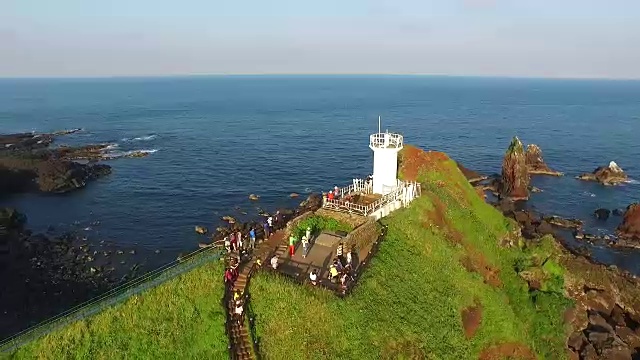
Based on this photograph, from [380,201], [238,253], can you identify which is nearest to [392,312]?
[238,253]

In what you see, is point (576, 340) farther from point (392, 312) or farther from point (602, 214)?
point (602, 214)

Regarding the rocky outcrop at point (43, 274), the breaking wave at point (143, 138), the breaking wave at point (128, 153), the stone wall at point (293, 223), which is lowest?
the rocky outcrop at point (43, 274)

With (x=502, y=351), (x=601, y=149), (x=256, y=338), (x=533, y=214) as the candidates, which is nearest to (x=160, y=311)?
(x=256, y=338)

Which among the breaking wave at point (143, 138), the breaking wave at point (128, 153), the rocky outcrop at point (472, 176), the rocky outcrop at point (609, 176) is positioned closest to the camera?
the rocky outcrop at point (472, 176)

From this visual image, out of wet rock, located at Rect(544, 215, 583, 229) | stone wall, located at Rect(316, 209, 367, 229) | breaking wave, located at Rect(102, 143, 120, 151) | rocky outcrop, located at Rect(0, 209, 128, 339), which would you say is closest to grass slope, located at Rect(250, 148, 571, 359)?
stone wall, located at Rect(316, 209, 367, 229)

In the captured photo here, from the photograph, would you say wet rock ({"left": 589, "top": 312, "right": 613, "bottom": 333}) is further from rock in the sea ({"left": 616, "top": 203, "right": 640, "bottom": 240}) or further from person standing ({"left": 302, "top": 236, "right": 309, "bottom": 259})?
rock in the sea ({"left": 616, "top": 203, "right": 640, "bottom": 240})

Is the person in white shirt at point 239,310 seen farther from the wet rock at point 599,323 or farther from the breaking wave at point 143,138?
the breaking wave at point 143,138

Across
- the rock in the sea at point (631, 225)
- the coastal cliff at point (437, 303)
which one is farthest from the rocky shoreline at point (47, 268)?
the rock in the sea at point (631, 225)

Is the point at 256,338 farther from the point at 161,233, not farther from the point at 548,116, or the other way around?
the point at 548,116
